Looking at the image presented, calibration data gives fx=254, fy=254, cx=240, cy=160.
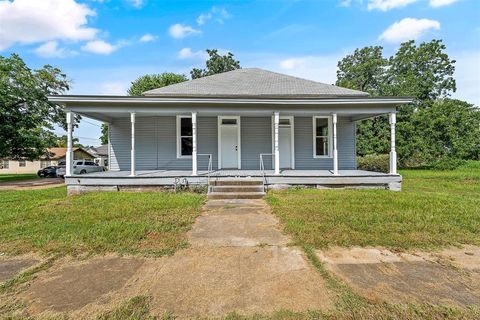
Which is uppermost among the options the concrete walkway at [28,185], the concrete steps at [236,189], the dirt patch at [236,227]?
the concrete steps at [236,189]

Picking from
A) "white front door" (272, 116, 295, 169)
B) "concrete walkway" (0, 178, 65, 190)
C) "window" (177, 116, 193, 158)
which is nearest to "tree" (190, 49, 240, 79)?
"concrete walkway" (0, 178, 65, 190)

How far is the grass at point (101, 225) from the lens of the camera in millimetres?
3723

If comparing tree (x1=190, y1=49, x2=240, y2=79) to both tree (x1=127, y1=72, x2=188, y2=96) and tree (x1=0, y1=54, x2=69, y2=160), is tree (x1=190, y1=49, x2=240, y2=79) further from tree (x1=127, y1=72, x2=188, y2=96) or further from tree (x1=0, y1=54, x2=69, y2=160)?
tree (x1=0, y1=54, x2=69, y2=160)

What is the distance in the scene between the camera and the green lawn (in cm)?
392

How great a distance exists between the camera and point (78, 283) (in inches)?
106

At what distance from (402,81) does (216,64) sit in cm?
2205

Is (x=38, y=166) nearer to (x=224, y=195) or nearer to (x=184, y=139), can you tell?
(x=184, y=139)

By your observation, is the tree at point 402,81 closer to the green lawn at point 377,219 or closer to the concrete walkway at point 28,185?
the green lawn at point 377,219

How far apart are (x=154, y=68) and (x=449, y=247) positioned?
3131 cm

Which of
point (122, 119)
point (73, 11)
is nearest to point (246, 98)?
point (122, 119)

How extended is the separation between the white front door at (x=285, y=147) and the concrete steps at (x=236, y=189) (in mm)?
3117

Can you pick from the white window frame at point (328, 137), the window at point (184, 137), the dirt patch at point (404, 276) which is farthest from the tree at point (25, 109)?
the dirt patch at point (404, 276)

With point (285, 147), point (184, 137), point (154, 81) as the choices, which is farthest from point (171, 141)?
point (154, 81)

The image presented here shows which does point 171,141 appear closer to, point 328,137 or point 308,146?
point 308,146
